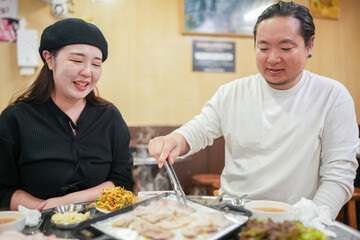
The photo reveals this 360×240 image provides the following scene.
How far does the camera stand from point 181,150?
1919 mm

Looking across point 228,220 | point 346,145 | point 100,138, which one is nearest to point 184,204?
point 228,220

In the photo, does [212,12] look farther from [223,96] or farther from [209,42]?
[223,96]

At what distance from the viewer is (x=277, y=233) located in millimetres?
987

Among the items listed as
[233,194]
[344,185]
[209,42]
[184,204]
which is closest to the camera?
[184,204]

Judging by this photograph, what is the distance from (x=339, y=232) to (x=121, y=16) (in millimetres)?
4172

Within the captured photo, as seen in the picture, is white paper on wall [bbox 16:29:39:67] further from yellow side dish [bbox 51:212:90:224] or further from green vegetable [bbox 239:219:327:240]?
green vegetable [bbox 239:219:327:240]

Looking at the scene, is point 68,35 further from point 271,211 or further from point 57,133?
point 271,211

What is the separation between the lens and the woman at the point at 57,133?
1.79m

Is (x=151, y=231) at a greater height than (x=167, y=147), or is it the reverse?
(x=167, y=147)

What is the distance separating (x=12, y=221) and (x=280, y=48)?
157 cm

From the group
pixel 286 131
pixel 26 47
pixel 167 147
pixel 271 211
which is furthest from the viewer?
pixel 26 47

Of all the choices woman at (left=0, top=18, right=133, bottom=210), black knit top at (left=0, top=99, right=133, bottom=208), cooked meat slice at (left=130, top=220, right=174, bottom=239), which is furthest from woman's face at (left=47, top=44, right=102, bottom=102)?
cooked meat slice at (left=130, top=220, right=174, bottom=239)

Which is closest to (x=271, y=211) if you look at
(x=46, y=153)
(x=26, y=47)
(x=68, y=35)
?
(x=46, y=153)

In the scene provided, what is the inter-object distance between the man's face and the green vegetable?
3.39 ft
